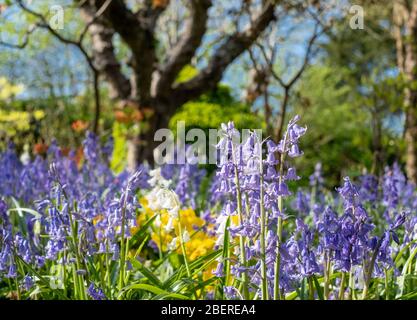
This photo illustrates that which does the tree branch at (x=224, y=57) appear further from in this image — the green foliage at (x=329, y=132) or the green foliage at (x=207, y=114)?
the green foliage at (x=329, y=132)

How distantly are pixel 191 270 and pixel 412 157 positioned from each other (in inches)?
216

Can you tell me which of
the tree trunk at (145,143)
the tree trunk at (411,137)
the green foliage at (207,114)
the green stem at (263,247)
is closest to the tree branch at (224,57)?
the tree trunk at (145,143)

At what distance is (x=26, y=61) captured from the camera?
69.4 ft

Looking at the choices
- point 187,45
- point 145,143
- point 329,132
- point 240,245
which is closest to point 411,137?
point 187,45

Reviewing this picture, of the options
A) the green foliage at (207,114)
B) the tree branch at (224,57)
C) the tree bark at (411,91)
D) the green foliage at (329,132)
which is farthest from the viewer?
the green foliage at (329,132)

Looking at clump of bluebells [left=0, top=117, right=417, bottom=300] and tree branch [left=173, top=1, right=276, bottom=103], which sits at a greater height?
tree branch [left=173, top=1, right=276, bottom=103]

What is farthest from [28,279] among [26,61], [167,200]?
[26,61]

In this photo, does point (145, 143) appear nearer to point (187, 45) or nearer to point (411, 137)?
point (187, 45)

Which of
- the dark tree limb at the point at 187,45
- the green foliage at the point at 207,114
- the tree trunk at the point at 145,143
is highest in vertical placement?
the dark tree limb at the point at 187,45

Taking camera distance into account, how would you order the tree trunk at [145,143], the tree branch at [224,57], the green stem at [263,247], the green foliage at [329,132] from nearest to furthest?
1. the green stem at [263,247]
2. the tree branch at [224,57]
3. the tree trunk at [145,143]
4. the green foliage at [329,132]

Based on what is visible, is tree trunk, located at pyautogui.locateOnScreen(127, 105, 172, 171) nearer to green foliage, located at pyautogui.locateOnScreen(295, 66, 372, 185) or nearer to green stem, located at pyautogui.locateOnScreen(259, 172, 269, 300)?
green foliage, located at pyautogui.locateOnScreen(295, 66, 372, 185)

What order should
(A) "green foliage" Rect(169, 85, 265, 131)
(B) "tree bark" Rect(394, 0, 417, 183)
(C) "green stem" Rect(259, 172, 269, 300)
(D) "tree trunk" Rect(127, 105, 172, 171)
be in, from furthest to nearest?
(A) "green foliage" Rect(169, 85, 265, 131), (B) "tree bark" Rect(394, 0, 417, 183), (D) "tree trunk" Rect(127, 105, 172, 171), (C) "green stem" Rect(259, 172, 269, 300)

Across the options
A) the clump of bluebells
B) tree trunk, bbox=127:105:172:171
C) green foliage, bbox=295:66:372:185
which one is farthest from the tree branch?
green foliage, bbox=295:66:372:185

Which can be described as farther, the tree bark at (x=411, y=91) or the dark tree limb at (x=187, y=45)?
the tree bark at (x=411, y=91)
